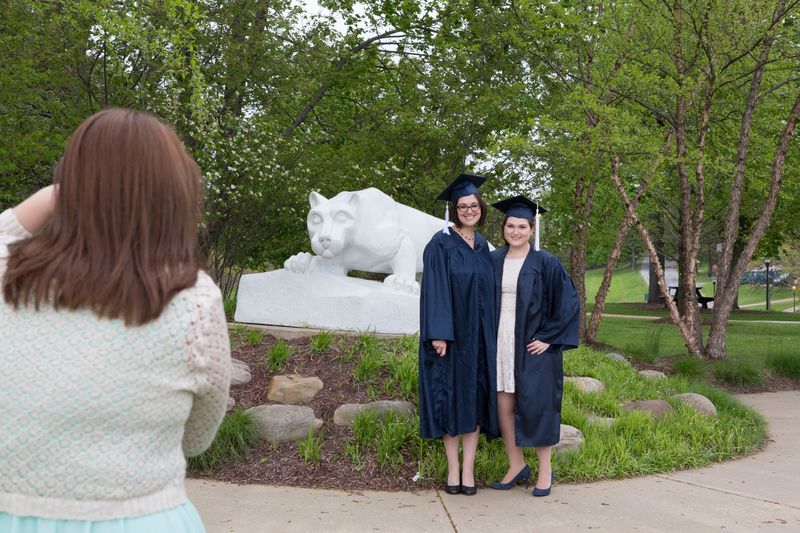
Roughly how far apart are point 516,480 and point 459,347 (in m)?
0.92

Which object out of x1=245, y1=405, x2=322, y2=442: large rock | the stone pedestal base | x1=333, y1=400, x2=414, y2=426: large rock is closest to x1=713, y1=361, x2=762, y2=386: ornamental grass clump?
the stone pedestal base

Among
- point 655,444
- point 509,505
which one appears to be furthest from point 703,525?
point 655,444

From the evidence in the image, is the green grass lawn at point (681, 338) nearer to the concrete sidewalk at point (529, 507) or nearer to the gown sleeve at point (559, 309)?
the concrete sidewalk at point (529, 507)

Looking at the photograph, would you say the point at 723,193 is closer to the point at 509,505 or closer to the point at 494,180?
the point at 494,180

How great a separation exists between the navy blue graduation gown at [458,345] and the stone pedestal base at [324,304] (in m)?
2.13

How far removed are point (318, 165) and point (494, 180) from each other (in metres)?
2.99

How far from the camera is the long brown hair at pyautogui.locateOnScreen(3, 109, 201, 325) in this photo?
1.39 metres

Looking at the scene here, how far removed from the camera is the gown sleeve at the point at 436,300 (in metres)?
4.68

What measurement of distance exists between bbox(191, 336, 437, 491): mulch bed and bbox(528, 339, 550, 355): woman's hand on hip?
3.47 feet

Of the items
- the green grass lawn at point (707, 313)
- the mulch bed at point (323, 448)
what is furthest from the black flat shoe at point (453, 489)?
the green grass lawn at point (707, 313)

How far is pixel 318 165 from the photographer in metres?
11.1

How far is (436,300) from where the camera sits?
474cm

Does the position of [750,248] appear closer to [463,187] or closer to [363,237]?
[363,237]

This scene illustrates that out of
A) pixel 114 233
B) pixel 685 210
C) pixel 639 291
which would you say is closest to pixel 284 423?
pixel 114 233
